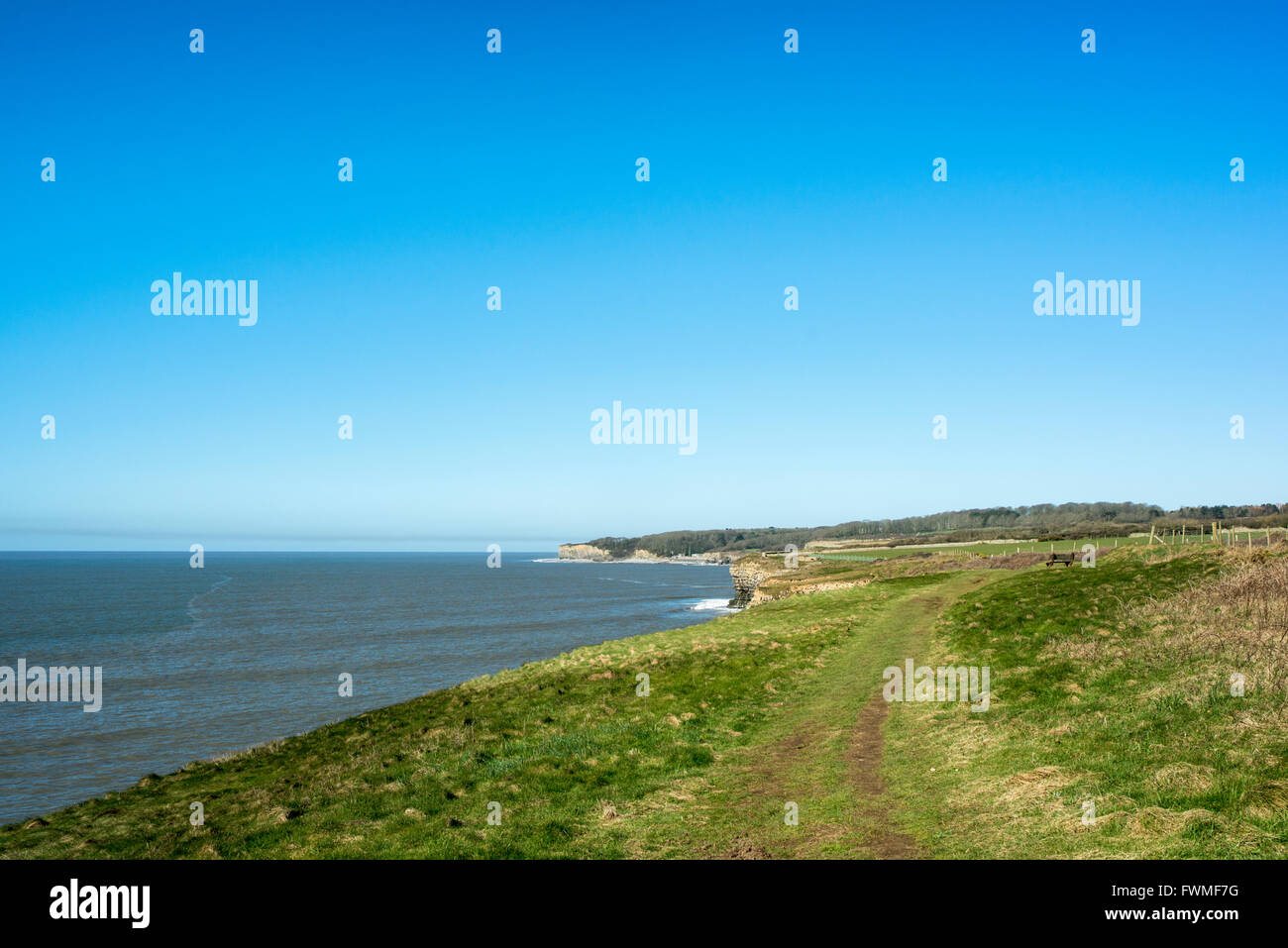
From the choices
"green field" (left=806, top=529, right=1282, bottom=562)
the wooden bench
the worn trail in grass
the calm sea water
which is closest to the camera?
the worn trail in grass

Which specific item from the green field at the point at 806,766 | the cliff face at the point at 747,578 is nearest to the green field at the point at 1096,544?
the cliff face at the point at 747,578

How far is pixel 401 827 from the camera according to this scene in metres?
13.2

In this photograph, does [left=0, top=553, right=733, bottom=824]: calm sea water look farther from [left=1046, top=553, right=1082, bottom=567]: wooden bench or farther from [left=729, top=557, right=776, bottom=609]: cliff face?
[left=1046, top=553, right=1082, bottom=567]: wooden bench

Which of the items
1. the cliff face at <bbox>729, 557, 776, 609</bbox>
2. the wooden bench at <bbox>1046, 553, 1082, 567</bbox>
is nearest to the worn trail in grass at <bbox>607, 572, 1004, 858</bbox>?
the wooden bench at <bbox>1046, 553, 1082, 567</bbox>

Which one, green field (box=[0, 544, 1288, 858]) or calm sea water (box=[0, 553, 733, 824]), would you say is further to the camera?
calm sea water (box=[0, 553, 733, 824])

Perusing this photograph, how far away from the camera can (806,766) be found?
50.8 ft

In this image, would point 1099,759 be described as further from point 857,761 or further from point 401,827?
point 401,827

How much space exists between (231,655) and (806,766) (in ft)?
186

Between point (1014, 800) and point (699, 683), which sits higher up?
point (1014, 800)

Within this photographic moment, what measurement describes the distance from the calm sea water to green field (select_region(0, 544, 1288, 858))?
450 inches

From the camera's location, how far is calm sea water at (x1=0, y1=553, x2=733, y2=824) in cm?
3150

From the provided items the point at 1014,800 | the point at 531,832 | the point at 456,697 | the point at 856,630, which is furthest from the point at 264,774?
the point at 856,630

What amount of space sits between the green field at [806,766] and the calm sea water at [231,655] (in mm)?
11426
